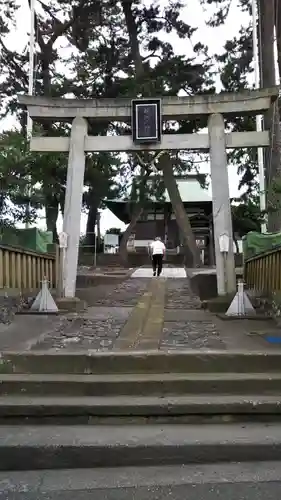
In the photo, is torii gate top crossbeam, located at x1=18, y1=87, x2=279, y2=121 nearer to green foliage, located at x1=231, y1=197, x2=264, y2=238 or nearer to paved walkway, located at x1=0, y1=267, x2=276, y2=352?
paved walkway, located at x1=0, y1=267, x2=276, y2=352

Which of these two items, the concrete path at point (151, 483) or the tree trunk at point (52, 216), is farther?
the tree trunk at point (52, 216)

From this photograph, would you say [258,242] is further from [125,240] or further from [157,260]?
[125,240]

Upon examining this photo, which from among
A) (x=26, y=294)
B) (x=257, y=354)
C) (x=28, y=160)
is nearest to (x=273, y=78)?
(x=28, y=160)

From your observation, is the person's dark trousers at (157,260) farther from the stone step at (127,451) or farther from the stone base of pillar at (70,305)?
the stone step at (127,451)

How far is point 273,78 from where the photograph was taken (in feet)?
54.6

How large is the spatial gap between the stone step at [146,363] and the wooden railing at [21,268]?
11.2 feet

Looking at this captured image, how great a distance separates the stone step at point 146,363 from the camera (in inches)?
176

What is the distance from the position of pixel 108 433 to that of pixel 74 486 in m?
0.61

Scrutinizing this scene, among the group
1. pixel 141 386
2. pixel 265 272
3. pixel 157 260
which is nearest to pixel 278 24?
pixel 157 260

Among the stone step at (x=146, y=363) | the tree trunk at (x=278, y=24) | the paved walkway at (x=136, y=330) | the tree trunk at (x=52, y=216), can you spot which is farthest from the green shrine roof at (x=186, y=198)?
the stone step at (x=146, y=363)

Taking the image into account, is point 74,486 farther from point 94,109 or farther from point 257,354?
point 94,109

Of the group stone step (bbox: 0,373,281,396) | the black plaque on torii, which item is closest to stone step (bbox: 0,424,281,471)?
stone step (bbox: 0,373,281,396)

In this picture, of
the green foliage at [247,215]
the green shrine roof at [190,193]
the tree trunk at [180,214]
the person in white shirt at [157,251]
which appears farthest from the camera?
the green shrine roof at [190,193]

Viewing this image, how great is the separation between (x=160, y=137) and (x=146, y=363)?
6.10m
